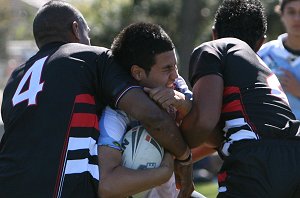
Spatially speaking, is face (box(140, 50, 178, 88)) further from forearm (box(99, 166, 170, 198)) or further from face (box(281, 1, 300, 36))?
face (box(281, 1, 300, 36))

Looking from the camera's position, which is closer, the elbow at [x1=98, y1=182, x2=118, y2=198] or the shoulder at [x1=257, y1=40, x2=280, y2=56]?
the elbow at [x1=98, y1=182, x2=118, y2=198]

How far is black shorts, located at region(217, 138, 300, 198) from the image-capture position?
4203 millimetres

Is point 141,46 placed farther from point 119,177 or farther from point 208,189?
point 208,189

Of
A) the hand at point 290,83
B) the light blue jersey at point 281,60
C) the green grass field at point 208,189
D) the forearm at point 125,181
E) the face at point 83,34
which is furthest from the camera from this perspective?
the green grass field at point 208,189

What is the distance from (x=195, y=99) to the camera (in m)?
4.38

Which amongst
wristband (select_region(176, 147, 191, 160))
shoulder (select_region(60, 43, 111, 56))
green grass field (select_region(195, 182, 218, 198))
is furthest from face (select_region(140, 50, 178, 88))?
green grass field (select_region(195, 182, 218, 198))

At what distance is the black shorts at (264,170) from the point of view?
420 centimetres

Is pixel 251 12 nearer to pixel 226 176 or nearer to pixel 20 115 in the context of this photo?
pixel 226 176

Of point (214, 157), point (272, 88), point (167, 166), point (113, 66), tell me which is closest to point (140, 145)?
point (167, 166)

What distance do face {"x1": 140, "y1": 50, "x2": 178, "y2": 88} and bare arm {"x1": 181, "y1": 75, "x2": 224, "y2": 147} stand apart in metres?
0.15

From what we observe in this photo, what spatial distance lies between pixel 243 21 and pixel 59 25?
105 centimetres

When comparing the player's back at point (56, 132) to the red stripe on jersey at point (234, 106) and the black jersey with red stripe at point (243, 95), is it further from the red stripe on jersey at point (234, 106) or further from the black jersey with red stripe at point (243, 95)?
the red stripe on jersey at point (234, 106)

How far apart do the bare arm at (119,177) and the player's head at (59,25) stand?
0.78 m

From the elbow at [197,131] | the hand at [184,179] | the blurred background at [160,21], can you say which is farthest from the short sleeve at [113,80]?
the blurred background at [160,21]
